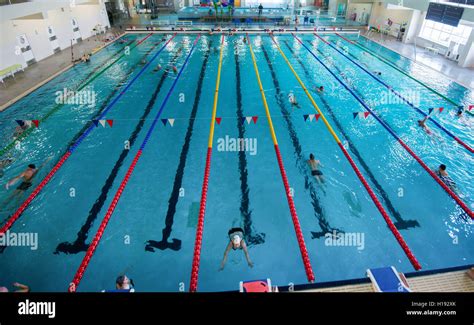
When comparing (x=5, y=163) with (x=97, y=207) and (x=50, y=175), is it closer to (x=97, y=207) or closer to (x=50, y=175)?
(x=50, y=175)

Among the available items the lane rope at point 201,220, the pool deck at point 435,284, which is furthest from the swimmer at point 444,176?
the lane rope at point 201,220

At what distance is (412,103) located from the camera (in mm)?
8570

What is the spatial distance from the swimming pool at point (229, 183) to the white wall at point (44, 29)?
199cm

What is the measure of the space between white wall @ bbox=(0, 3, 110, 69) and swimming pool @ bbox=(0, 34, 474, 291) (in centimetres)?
199

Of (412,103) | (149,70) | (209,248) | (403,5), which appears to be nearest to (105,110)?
(149,70)

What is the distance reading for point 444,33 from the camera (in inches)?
518

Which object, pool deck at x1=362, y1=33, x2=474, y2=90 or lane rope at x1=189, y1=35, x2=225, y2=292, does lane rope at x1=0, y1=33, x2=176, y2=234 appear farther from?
pool deck at x1=362, y1=33, x2=474, y2=90

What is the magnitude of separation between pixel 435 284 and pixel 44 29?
15.4 metres

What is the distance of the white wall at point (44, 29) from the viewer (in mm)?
Answer: 9867

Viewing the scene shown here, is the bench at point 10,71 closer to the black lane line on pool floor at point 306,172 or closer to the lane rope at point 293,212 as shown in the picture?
the lane rope at point 293,212

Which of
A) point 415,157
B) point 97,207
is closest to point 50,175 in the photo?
point 97,207
